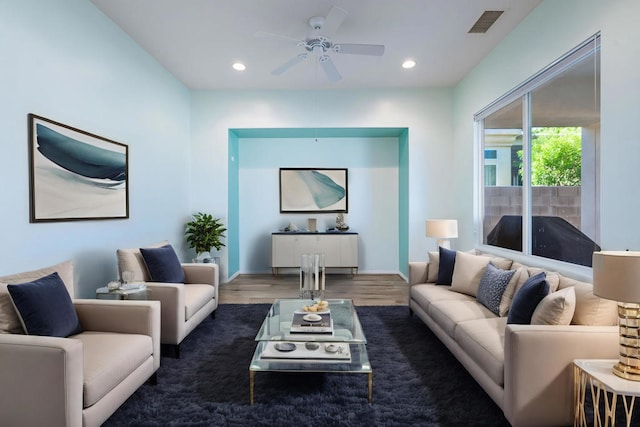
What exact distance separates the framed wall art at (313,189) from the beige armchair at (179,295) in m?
2.71

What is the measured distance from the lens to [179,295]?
2.88 m

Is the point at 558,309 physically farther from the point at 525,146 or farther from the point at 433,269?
the point at 525,146

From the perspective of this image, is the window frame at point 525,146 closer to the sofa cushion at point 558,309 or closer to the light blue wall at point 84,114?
the sofa cushion at point 558,309

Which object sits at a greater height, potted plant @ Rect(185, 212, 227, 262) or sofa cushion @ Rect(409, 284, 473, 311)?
potted plant @ Rect(185, 212, 227, 262)

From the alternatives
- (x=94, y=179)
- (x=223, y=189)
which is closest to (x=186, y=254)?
(x=223, y=189)

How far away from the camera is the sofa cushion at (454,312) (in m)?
2.70

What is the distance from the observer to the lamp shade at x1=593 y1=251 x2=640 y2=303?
1.65 meters

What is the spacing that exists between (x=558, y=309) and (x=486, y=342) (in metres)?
0.46

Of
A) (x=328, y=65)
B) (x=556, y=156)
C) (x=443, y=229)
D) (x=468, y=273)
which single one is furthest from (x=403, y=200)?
(x=328, y=65)

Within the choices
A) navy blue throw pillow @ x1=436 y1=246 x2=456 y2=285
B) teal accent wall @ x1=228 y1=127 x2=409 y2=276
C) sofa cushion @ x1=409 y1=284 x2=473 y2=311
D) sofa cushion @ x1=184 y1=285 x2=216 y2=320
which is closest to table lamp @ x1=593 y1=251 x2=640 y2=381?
sofa cushion @ x1=409 y1=284 x2=473 y2=311

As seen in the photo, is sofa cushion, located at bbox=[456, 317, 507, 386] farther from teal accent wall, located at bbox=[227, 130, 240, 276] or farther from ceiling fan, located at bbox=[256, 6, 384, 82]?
teal accent wall, located at bbox=[227, 130, 240, 276]

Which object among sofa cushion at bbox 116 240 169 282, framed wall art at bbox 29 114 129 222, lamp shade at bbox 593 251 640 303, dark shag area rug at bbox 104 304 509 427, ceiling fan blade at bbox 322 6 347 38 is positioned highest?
ceiling fan blade at bbox 322 6 347 38

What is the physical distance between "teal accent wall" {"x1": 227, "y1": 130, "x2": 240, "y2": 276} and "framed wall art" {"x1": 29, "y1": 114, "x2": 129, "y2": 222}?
210cm

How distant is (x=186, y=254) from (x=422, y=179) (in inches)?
147
